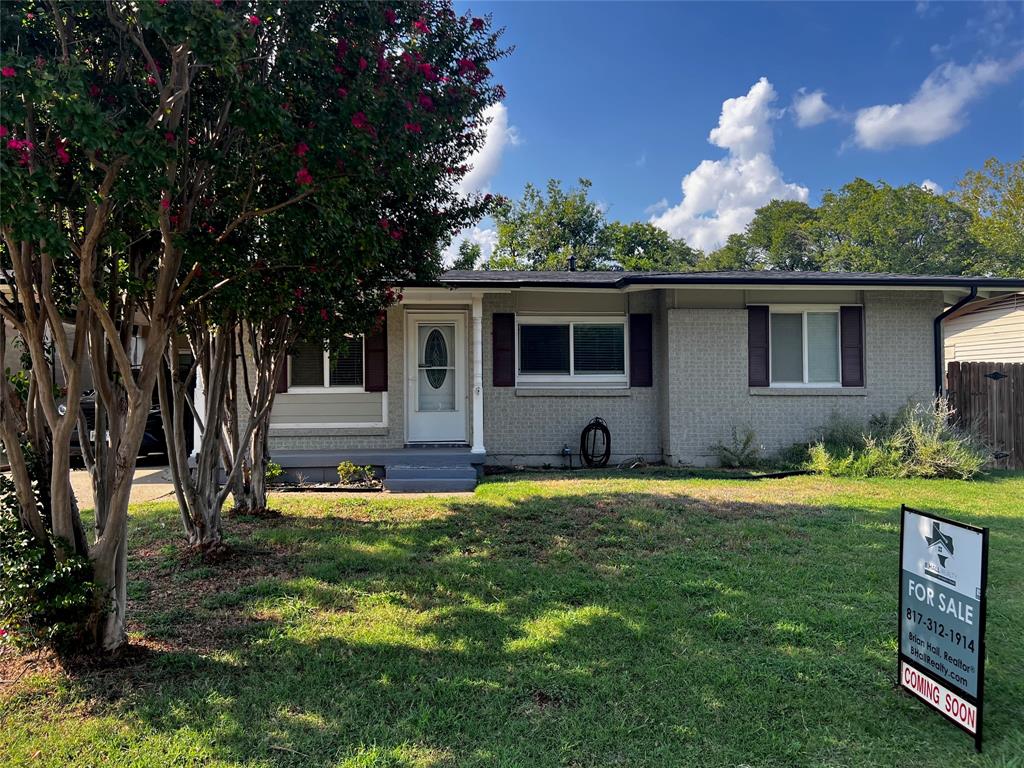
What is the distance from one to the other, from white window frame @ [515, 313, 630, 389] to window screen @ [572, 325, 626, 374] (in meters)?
0.05

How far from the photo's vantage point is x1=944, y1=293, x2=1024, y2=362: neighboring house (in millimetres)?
14836

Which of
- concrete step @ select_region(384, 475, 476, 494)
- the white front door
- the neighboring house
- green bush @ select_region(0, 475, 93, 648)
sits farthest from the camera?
the neighboring house

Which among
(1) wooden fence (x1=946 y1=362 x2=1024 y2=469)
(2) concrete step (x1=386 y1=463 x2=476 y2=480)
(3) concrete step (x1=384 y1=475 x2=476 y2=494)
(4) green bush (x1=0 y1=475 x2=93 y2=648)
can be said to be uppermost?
(1) wooden fence (x1=946 y1=362 x2=1024 y2=469)

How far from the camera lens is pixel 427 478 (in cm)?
828

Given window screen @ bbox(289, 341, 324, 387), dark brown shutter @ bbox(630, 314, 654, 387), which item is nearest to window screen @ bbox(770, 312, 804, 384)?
dark brown shutter @ bbox(630, 314, 654, 387)

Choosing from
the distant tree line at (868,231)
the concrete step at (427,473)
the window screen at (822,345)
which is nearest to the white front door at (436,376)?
the concrete step at (427,473)

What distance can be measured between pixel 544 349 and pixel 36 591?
803 centimetres

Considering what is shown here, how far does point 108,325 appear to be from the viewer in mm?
2980

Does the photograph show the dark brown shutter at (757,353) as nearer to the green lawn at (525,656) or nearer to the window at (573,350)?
the window at (573,350)

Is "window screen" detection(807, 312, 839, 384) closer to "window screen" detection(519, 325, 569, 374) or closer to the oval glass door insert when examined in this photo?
"window screen" detection(519, 325, 569, 374)

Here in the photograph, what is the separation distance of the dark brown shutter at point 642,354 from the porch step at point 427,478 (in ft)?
11.0

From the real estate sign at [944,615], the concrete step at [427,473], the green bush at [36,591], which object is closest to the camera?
the real estate sign at [944,615]

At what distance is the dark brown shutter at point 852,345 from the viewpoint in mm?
9938

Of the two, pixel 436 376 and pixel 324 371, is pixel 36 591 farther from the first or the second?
pixel 436 376
